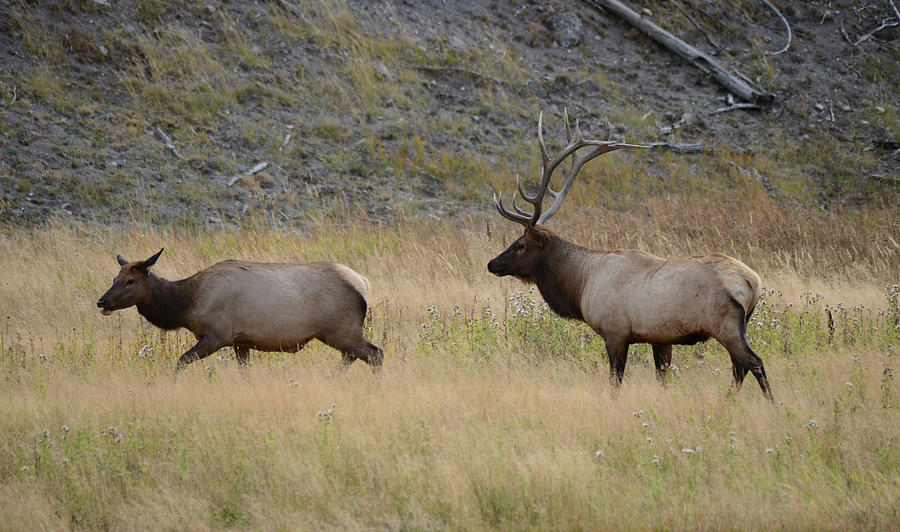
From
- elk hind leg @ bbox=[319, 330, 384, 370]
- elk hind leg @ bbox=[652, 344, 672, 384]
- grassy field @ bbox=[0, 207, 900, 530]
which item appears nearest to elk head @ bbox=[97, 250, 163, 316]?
grassy field @ bbox=[0, 207, 900, 530]

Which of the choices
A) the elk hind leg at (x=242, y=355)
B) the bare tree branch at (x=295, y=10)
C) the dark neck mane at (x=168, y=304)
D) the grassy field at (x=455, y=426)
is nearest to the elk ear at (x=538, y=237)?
the grassy field at (x=455, y=426)

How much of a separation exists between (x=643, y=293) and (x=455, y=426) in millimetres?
2006

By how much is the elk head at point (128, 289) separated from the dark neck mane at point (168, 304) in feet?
0.22

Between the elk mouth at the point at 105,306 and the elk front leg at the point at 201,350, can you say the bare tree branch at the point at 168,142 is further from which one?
the elk front leg at the point at 201,350

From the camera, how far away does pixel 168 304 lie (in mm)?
7711

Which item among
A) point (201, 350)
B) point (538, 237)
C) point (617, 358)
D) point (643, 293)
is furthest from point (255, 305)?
point (643, 293)

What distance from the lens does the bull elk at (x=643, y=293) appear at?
6.50 metres

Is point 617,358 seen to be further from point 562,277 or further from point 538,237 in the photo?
point 538,237

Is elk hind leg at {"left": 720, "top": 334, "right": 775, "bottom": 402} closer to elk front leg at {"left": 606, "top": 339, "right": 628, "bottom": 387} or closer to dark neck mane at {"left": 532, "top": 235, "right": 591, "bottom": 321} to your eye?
elk front leg at {"left": 606, "top": 339, "right": 628, "bottom": 387}

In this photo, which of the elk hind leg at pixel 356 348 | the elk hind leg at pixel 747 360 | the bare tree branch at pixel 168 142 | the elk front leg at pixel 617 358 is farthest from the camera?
the bare tree branch at pixel 168 142

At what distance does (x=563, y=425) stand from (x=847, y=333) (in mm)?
3890

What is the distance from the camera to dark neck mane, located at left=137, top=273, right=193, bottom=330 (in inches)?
302

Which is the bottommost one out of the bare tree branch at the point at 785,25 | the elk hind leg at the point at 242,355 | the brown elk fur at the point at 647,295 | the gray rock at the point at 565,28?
the bare tree branch at the point at 785,25

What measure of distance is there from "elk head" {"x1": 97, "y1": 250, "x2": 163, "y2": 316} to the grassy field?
63 centimetres
